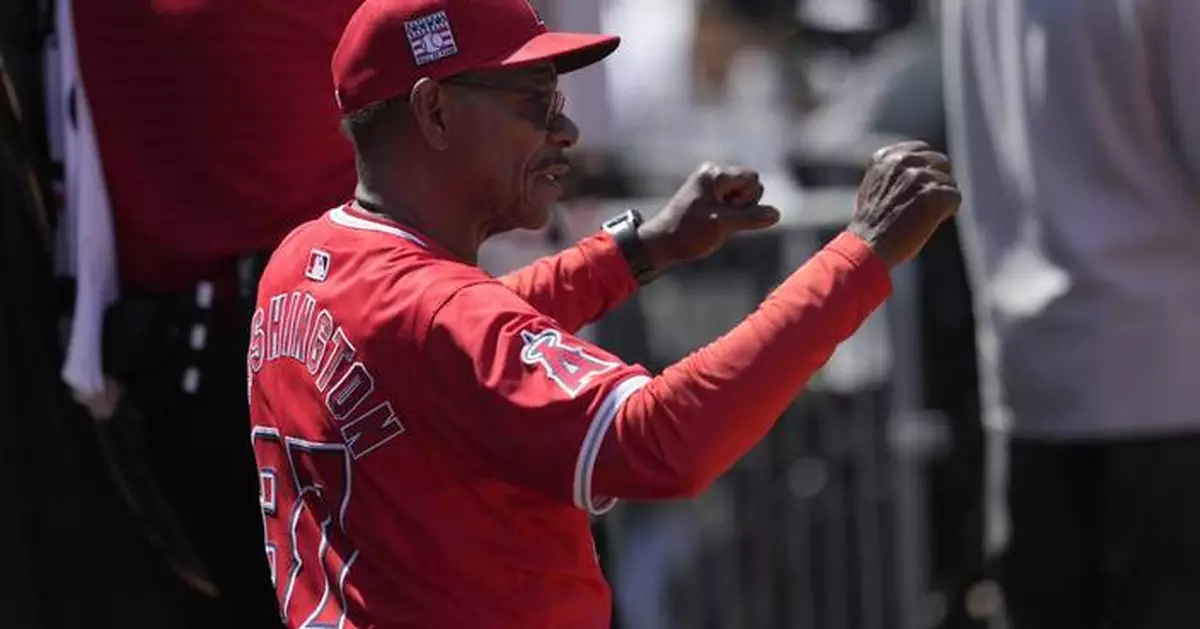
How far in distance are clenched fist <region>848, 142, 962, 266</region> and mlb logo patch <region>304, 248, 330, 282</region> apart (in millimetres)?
670

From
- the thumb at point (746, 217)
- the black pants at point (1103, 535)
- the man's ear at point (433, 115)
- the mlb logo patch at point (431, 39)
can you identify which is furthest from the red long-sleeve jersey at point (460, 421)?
the black pants at point (1103, 535)

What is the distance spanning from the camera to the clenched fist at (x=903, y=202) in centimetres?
286

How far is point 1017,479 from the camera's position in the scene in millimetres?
4469

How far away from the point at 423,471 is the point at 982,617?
351 cm

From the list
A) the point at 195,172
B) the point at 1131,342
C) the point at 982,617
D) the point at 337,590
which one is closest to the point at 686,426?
the point at 337,590

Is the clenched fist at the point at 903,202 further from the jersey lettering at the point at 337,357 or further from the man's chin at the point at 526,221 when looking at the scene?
the jersey lettering at the point at 337,357

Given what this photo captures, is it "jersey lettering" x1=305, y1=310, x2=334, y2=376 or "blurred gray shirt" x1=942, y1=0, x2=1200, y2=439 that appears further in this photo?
"blurred gray shirt" x1=942, y1=0, x2=1200, y2=439

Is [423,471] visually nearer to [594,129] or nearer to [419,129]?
[419,129]

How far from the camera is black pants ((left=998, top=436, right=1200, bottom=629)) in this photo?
4.23 metres

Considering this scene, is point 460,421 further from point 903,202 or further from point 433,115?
point 903,202

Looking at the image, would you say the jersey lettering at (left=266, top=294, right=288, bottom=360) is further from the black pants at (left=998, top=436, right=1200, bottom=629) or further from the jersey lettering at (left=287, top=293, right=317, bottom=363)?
the black pants at (left=998, top=436, right=1200, bottom=629)

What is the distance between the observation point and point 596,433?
9.00 ft

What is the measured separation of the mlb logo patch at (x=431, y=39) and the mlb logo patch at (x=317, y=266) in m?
0.28

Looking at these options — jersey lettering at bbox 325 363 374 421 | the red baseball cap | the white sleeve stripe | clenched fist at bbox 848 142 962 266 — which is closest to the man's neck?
the red baseball cap
